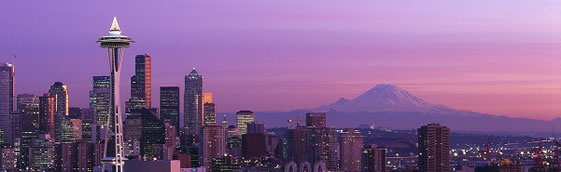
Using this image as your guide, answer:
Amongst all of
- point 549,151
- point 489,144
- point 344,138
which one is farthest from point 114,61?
point 489,144

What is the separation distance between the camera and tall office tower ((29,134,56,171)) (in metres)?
126

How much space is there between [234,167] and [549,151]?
60099mm

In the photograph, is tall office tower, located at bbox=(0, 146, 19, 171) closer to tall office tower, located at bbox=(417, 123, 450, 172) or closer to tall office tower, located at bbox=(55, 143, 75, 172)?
tall office tower, located at bbox=(55, 143, 75, 172)

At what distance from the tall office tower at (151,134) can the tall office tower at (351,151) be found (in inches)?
780

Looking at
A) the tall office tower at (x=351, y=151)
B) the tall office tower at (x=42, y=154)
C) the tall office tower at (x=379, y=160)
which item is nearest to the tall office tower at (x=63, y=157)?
the tall office tower at (x=42, y=154)

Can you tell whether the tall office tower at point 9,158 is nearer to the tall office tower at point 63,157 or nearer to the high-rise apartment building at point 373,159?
the tall office tower at point 63,157

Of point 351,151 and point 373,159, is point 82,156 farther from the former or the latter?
point 373,159

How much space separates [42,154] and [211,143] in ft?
58.6

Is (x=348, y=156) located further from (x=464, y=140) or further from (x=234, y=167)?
(x=464, y=140)

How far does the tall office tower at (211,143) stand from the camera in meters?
124

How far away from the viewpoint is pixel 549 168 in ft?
449

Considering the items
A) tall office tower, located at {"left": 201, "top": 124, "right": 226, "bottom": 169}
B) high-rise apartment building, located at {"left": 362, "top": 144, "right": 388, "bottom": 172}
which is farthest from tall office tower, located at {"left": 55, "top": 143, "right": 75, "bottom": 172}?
high-rise apartment building, located at {"left": 362, "top": 144, "right": 388, "bottom": 172}

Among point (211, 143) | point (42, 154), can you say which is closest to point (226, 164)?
point (211, 143)

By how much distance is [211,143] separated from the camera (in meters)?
131
